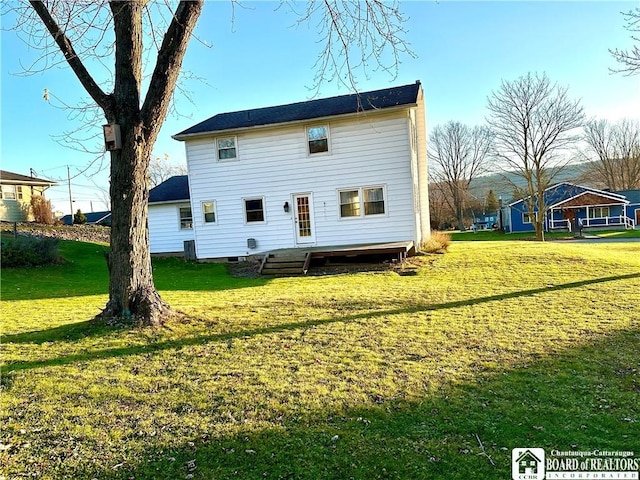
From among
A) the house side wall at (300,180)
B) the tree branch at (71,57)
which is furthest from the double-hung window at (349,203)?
the tree branch at (71,57)

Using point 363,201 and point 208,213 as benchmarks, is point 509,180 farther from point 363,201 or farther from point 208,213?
point 208,213

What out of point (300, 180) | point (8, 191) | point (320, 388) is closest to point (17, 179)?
point (8, 191)

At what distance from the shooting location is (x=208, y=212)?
55.0ft

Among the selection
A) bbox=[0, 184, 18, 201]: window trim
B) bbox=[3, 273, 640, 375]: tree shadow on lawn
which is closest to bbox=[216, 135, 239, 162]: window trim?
bbox=[3, 273, 640, 375]: tree shadow on lawn

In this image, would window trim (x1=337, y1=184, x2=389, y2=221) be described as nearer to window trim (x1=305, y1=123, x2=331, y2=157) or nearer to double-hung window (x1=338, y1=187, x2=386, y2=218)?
double-hung window (x1=338, y1=187, x2=386, y2=218)

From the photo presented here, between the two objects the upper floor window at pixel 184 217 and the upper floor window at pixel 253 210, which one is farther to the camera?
the upper floor window at pixel 184 217

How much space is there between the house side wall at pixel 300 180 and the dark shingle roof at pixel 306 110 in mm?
404

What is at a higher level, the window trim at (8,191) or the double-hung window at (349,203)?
the window trim at (8,191)

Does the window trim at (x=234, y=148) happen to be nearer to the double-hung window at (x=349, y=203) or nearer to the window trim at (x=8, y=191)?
the double-hung window at (x=349, y=203)

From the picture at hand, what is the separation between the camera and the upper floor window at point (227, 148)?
16.2 metres

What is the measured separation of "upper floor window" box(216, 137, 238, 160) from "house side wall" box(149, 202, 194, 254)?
434 centimetres

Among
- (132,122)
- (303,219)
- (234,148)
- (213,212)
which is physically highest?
(234,148)

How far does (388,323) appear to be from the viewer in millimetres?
6262

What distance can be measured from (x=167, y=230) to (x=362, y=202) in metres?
10.3
